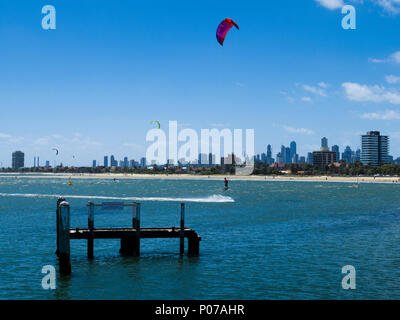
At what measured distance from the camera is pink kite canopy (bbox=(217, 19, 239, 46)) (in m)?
43.9

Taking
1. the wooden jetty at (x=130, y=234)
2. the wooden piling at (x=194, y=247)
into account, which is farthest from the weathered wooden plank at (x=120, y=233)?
the wooden piling at (x=194, y=247)

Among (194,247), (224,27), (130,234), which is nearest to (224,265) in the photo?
(194,247)

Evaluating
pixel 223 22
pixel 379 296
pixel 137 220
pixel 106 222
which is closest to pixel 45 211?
pixel 106 222

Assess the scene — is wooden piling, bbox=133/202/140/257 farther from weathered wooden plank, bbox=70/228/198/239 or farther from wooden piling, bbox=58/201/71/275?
wooden piling, bbox=58/201/71/275

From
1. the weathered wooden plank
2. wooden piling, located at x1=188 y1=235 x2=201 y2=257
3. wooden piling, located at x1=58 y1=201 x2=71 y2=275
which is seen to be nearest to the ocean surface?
wooden piling, located at x1=188 y1=235 x2=201 y2=257

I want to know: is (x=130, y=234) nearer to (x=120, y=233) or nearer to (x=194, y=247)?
(x=120, y=233)

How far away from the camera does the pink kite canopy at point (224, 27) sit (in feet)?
144

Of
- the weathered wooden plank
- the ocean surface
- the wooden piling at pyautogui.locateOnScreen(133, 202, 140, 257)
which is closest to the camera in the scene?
the ocean surface

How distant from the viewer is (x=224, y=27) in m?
44.8

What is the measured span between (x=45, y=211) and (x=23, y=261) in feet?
103

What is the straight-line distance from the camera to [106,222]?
4278 cm

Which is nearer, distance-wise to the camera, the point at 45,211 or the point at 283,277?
the point at 283,277

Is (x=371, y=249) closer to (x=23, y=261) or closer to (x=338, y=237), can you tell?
(x=338, y=237)
